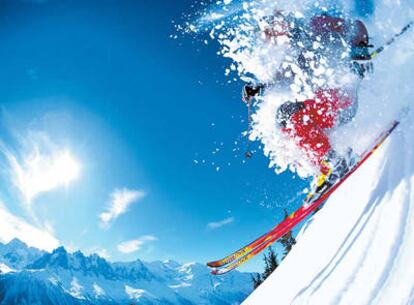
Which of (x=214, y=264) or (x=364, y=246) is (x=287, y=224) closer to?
(x=214, y=264)

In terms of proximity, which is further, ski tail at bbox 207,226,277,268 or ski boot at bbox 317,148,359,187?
ski tail at bbox 207,226,277,268

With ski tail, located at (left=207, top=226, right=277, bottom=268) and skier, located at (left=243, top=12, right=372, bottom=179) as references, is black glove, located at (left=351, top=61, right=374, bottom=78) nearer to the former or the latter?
skier, located at (left=243, top=12, right=372, bottom=179)

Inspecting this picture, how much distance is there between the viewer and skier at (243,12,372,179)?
5633 mm

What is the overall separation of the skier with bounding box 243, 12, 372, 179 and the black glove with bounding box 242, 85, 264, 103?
1.89 feet

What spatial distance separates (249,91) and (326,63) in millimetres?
1396

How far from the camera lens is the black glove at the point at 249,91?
6242 mm

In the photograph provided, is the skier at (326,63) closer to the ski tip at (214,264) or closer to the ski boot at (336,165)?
the ski boot at (336,165)

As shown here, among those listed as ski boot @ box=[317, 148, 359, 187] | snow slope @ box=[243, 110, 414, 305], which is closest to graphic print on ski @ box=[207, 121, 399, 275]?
ski boot @ box=[317, 148, 359, 187]

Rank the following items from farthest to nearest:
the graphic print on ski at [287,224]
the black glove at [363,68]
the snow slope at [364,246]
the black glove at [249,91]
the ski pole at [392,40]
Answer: the black glove at [249,91] < the black glove at [363,68] < the ski pole at [392,40] < the graphic print on ski at [287,224] < the snow slope at [364,246]

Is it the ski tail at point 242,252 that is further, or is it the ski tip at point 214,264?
the ski tip at point 214,264

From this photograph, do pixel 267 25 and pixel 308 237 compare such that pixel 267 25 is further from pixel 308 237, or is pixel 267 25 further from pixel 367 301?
pixel 367 301

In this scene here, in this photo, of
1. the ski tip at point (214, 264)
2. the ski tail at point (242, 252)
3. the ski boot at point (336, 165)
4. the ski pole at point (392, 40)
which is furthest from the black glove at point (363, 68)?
the ski tip at point (214, 264)

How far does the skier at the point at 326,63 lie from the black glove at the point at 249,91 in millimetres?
576

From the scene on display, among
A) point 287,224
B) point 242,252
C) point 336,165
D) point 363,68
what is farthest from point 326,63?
point 242,252
